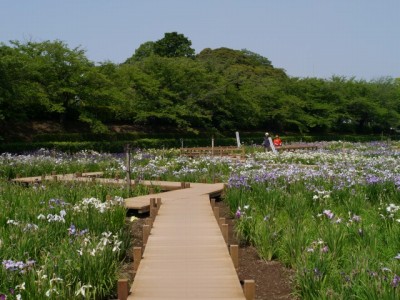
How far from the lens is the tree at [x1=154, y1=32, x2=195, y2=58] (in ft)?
194

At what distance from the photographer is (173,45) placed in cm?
5981

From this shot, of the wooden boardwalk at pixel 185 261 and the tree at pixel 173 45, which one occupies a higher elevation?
the tree at pixel 173 45

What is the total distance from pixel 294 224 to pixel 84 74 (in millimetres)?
23006

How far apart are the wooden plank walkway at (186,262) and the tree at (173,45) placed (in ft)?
170

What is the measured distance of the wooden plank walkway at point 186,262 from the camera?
14.9 ft

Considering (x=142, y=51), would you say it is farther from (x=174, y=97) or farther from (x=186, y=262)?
(x=186, y=262)

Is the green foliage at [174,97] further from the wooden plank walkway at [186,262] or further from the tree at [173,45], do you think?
the wooden plank walkway at [186,262]

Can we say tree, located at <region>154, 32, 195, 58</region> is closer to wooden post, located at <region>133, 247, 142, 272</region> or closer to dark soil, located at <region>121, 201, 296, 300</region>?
dark soil, located at <region>121, 201, 296, 300</region>

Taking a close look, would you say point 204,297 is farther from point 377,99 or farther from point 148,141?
point 377,99

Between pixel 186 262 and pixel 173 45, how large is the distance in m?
56.1

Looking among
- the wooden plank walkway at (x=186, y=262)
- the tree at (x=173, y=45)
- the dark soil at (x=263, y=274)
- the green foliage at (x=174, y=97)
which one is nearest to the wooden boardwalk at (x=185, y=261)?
the wooden plank walkway at (x=186, y=262)

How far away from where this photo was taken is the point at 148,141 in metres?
29.6

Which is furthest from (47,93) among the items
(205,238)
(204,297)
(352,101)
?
(352,101)

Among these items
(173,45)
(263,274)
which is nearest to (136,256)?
(263,274)
